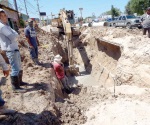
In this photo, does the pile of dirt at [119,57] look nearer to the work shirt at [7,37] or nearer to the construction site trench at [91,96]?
the construction site trench at [91,96]

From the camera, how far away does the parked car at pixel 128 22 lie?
19834 millimetres

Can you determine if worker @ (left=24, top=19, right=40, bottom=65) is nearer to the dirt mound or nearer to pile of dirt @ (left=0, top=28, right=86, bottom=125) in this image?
pile of dirt @ (left=0, top=28, right=86, bottom=125)

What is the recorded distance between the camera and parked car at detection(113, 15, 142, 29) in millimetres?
19834

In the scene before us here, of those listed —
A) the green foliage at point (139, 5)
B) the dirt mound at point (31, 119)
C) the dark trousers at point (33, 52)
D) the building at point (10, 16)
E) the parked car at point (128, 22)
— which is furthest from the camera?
the green foliage at point (139, 5)

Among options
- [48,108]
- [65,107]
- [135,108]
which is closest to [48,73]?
[65,107]

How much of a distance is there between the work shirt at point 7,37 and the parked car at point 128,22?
A: 689 inches

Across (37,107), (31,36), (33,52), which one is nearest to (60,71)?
(33,52)

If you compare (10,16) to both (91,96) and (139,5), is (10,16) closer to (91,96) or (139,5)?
(91,96)

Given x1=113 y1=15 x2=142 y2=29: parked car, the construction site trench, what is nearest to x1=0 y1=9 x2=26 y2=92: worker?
the construction site trench

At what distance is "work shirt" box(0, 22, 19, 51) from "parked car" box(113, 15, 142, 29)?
17500 millimetres

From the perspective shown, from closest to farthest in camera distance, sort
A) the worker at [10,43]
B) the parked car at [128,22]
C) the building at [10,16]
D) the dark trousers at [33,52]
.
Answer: the worker at [10,43] < the dark trousers at [33,52] < the building at [10,16] < the parked car at [128,22]

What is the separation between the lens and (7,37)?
4.45 metres

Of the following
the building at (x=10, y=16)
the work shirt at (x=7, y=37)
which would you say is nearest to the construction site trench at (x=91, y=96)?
the work shirt at (x=7, y=37)

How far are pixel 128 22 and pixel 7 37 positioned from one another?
18.5m
